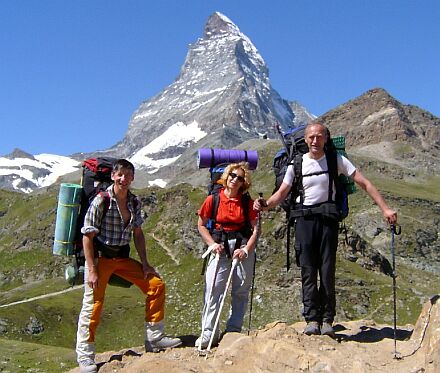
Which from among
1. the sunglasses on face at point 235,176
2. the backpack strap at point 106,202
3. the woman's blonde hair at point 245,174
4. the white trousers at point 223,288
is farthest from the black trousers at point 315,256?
the backpack strap at point 106,202

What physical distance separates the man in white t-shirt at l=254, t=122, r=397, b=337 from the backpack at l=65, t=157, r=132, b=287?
119 inches

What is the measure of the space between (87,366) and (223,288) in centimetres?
282

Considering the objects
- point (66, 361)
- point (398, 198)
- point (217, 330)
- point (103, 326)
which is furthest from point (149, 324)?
point (398, 198)

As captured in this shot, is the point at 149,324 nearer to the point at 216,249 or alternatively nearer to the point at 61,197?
the point at 216,249

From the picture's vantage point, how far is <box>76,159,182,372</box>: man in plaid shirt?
1066 cm

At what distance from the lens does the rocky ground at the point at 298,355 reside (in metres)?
9.61

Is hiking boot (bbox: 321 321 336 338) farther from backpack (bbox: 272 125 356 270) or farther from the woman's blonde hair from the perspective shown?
the woman's blonde hair

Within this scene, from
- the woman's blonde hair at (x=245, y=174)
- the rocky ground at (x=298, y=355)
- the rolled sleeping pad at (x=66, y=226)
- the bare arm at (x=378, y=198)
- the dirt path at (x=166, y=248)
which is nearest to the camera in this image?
the rocky ground at (x=298, y=355)

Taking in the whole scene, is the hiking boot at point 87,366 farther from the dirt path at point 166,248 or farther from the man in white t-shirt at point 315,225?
the dirt path at point 166,248

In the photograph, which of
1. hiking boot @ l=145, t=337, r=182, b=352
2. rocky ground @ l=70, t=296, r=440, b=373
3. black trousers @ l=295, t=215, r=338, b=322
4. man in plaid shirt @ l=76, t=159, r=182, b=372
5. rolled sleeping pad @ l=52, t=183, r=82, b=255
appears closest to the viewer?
rocky ground @ l=70, t=296, r=440, b=373

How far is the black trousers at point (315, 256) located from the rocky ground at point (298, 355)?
2.08 feet

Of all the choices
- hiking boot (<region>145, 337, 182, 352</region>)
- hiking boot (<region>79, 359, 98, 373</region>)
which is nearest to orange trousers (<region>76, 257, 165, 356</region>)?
hiking boot (<region>79, 359, 98, 373</region>)

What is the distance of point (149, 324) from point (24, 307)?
41.6 m

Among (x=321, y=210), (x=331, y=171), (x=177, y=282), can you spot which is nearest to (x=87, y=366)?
(x=321, y=210)
